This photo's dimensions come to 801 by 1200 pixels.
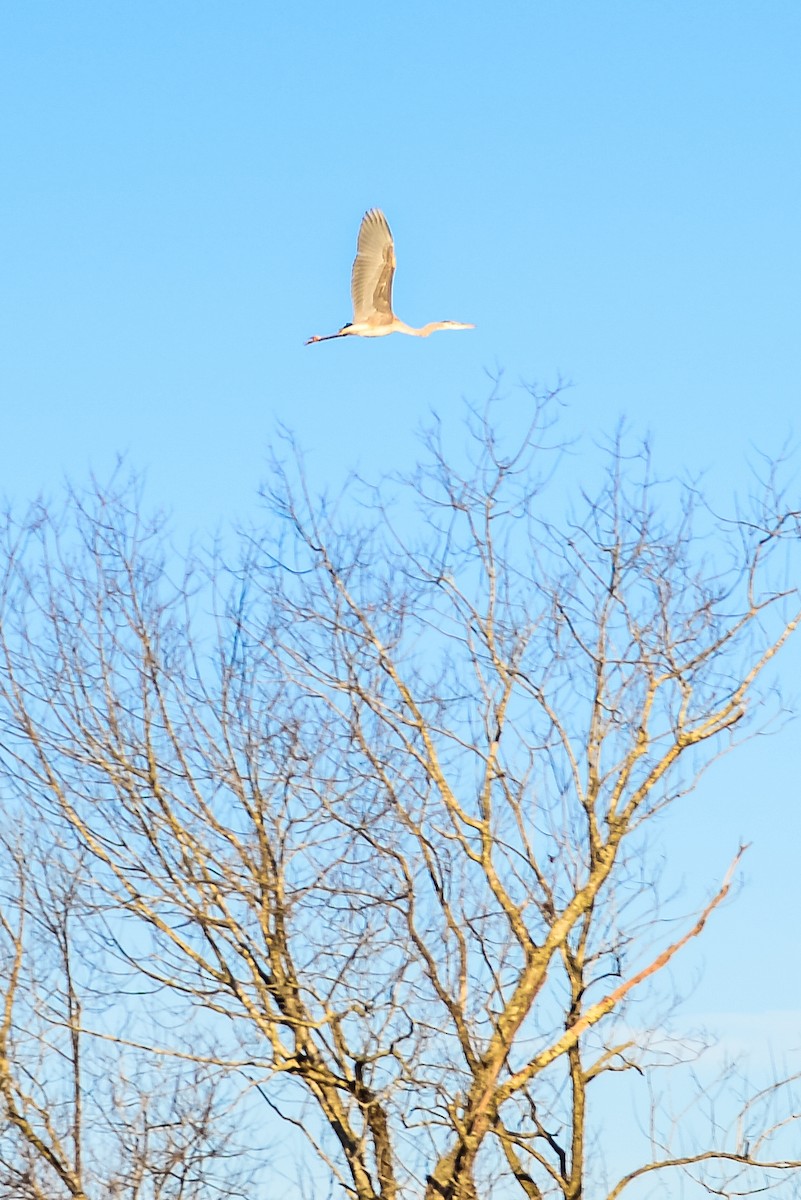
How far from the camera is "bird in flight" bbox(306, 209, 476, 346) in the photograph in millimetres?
13375

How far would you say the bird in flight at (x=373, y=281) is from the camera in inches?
527

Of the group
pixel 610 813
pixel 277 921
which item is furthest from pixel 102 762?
pixel 610 813

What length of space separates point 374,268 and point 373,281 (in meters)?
0.11

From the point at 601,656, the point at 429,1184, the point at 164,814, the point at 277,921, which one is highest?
the point at 601,656

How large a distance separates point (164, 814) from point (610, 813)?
8.65ft

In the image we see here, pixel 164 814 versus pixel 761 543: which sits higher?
pixel 761 543

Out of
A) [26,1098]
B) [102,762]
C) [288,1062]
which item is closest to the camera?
[288,1062]

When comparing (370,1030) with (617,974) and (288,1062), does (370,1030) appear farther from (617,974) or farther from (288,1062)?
(617,974)

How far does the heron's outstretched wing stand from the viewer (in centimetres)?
1336

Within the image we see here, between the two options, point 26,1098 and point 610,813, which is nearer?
point 610,813

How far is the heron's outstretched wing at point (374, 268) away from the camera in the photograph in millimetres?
13359

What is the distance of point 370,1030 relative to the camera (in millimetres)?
9703

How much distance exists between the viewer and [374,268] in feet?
44.1

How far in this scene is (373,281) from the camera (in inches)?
529
